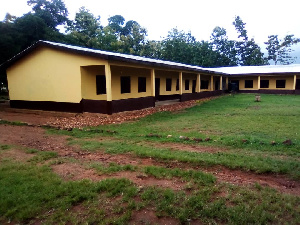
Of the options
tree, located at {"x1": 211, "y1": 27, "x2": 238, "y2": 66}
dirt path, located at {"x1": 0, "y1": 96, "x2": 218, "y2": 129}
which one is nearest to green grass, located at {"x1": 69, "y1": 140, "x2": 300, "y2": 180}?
dirt path, located at {"x1": 0, "y1": 96, "x2": 218, "y2": 129}

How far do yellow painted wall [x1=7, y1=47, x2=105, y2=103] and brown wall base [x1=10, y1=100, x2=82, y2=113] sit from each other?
0.71 ft

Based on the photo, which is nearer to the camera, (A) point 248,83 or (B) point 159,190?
(B) point 159,190

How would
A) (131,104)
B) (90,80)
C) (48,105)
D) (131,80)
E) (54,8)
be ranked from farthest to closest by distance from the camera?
(54,8), (131,80), (48,105), (131,104), (90,80)

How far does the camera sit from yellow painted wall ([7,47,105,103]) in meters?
12.7

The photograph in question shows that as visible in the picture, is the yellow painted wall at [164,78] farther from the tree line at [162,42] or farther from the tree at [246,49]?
the tree at [246,49]

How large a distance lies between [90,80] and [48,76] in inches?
108

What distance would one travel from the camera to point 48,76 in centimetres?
1384

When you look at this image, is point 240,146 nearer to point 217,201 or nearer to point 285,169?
point 285,169

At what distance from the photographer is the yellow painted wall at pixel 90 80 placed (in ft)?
42.0

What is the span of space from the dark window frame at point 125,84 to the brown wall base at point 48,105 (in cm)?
350

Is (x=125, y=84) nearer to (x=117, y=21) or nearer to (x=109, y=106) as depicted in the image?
(x=109, y=106)

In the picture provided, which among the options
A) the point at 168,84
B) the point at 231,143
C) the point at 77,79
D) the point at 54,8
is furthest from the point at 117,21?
the point at 231,143

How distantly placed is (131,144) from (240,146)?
294cm

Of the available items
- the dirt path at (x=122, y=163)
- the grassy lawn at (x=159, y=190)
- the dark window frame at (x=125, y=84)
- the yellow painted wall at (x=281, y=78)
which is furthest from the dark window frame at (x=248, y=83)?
the dirt path at (x=122, y=163)
